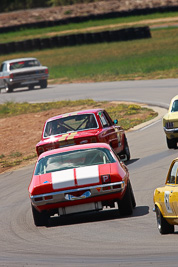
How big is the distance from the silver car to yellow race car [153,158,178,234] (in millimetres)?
29357

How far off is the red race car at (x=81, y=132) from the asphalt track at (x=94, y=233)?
2.52ft

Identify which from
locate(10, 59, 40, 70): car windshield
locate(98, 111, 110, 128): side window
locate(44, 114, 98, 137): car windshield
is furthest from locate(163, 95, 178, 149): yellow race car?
locate(10, 59, 40, 70): car windshield

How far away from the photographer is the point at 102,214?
11.1 metres

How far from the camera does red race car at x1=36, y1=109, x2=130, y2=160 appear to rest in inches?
569

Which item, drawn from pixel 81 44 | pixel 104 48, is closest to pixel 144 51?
pixel 104 48

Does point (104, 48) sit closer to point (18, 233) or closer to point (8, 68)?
point (8, 68)

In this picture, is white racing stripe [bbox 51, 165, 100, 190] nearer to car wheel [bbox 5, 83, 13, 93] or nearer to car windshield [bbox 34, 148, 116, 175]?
car windshield [bbox 34, 148, 116, 175]

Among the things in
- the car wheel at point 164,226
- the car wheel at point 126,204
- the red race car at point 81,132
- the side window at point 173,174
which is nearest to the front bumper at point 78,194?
the car wheel at point 126,204

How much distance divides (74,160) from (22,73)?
27.5m

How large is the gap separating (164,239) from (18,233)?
2551 mm

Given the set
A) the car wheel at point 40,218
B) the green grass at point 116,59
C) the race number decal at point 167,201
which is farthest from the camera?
the green grass at point 116,59

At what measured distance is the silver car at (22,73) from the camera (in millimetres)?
37844

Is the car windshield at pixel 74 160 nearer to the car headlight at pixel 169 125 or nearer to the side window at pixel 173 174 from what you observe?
the side window at pixel 173 174

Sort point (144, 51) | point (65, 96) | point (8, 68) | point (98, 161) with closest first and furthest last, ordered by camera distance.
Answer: point (98, 161), point (65, 96), point (8, 68), point (144, 51)
